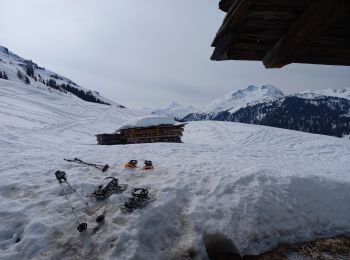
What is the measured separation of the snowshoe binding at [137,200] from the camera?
787 cm

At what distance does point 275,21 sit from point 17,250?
6.24m

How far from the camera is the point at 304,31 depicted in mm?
3949

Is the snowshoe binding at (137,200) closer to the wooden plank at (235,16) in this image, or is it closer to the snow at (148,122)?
the wooden plank at (235,16)

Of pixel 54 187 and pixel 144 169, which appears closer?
pixel 54 187

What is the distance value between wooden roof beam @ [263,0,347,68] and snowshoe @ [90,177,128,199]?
5703 mm

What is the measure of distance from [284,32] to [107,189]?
6.45m

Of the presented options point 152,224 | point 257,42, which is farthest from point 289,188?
point 257,42

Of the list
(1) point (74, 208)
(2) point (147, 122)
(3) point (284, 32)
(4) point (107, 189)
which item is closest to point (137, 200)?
(4) point (107, 189)

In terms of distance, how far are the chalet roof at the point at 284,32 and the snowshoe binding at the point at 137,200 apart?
4571 mm

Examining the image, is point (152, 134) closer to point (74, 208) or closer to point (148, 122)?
point (148, 122)

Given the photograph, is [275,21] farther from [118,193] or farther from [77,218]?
[118,193]

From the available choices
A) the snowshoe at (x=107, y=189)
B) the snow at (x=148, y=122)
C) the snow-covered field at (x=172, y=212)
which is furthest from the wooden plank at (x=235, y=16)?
the snow at (x=148, y=122)

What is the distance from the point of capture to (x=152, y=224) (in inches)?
290

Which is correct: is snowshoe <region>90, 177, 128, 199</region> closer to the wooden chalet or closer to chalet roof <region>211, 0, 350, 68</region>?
chalet roof <region>211, 0, 350, 68</region>
